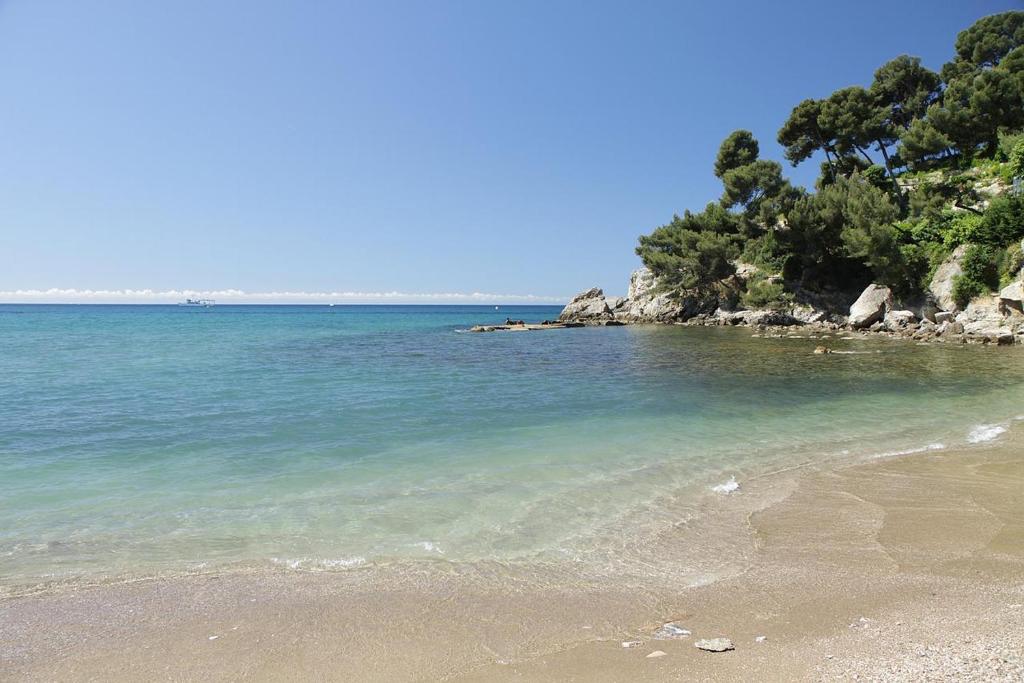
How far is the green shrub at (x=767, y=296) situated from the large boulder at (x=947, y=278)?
1370cm

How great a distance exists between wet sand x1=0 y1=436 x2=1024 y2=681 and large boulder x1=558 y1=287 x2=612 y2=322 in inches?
2538

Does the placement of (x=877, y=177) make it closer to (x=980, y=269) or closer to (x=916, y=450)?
(x=980, y=269)

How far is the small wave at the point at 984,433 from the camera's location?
1145 centimetres

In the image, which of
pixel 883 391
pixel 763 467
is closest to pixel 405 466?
pixel 763 467

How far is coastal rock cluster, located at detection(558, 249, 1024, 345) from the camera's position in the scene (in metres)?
33.5

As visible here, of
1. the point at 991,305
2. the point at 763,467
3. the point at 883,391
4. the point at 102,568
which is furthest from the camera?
the point at 991,305

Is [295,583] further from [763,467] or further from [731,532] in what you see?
[763,467]

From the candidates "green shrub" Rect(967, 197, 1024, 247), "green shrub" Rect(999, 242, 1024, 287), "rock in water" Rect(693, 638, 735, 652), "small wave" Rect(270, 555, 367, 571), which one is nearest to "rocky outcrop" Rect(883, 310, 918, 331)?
"green shrub" Rect(999, 242, 1024, 287)

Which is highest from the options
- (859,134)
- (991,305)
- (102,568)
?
(859,134)

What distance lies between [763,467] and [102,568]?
9.96 metres

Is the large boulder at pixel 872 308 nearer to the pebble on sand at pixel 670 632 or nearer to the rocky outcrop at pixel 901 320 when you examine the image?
the rocky outcrop at pixel 901 320

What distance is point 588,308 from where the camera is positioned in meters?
74.4

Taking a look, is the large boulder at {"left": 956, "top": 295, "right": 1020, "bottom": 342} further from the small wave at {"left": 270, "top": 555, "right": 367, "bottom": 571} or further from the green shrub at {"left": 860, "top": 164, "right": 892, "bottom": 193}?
the small wave at {"left": 270, "top": 555, "right": 367, "bottom": 571}

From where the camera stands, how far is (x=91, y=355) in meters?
32.5
